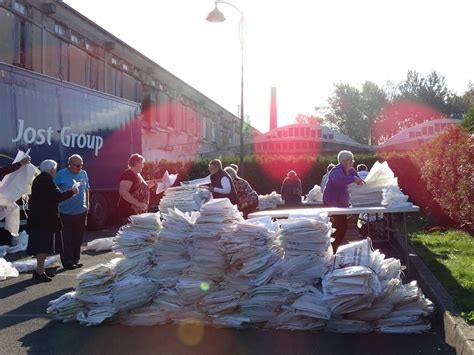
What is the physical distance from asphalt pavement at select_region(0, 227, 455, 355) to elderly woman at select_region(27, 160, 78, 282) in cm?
206

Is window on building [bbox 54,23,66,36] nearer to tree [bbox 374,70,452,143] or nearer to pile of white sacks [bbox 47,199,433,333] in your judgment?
pile of white sacks [bbox 47,199,433,333]

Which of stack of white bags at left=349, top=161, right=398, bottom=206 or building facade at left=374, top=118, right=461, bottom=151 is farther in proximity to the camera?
building facade at left=374, top=118, right=461, bottom=151

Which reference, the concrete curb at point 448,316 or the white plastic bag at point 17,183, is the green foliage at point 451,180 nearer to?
the concrete curb at point 448,316

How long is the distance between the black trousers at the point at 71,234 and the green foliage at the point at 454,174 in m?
A: 6.33

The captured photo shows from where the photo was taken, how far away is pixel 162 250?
593 centimetres

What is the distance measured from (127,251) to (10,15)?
1657cm

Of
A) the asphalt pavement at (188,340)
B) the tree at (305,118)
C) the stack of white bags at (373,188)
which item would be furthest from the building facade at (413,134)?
the asphalt pavement at (188,340)

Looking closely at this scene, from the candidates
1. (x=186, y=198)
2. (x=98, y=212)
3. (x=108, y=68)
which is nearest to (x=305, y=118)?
(x=108, y=68)

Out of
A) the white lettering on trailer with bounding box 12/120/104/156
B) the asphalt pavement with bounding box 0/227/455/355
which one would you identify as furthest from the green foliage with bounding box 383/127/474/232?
the white lettering on trailer with bounding box 12/120/104/156

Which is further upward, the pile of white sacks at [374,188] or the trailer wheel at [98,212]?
the pile of white sacks at [374,188]

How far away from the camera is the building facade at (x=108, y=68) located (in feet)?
68.4

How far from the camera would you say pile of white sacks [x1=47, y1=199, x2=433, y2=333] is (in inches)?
205

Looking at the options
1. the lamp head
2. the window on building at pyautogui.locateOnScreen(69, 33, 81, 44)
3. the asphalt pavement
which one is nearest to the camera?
the asphalt pavement

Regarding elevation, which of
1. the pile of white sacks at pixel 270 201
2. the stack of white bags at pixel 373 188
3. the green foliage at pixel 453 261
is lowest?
the green foliage at pixel 453 261
